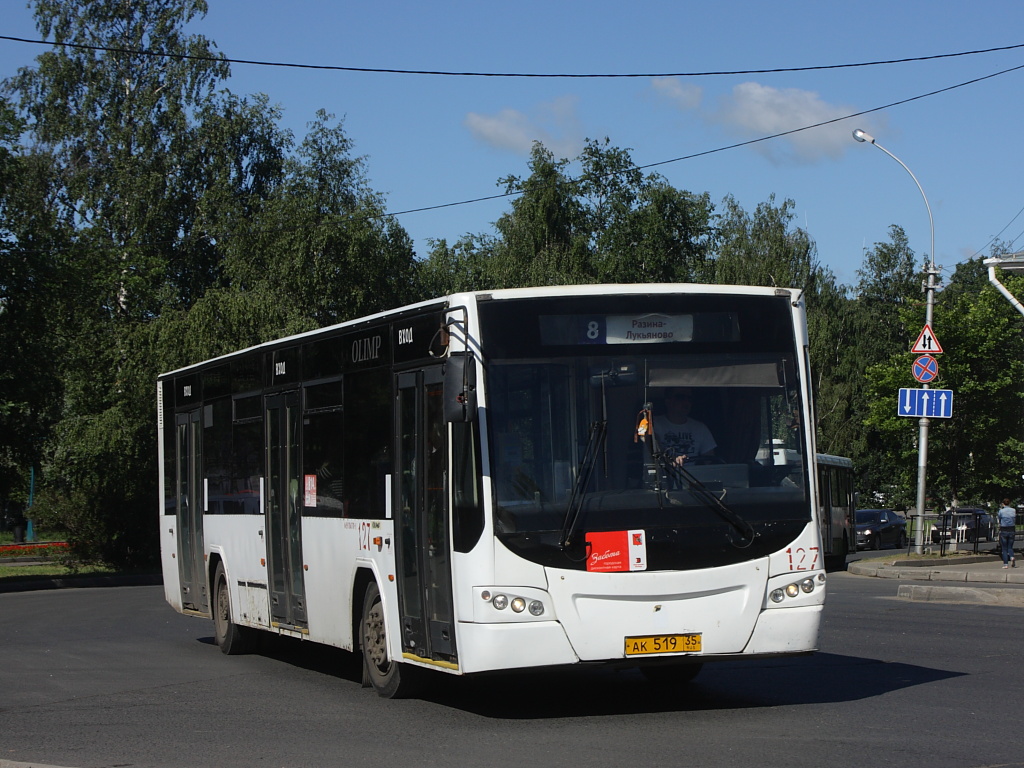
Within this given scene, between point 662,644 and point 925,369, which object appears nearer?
point 662,644

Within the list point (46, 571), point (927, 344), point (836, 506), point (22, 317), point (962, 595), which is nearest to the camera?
point (962, 595)

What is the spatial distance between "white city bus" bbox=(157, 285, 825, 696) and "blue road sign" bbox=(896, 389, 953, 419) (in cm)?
2102

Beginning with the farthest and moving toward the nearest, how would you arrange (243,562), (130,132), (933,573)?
(130,132)
(933,573)
(243,562)

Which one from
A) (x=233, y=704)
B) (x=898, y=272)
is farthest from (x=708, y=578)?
(x=898, y=272)

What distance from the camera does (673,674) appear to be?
441 inches

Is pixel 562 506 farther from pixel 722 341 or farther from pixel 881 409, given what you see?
pixel 881 409

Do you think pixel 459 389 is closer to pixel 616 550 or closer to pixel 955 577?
pixel 616 550

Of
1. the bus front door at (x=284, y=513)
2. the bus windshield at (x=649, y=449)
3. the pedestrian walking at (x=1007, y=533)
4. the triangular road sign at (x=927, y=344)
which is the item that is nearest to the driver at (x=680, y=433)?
the bus windshield at (x=649, y=449)

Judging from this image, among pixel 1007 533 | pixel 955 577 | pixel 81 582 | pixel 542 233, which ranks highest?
pixel 542 233

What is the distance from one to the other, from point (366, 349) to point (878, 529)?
126ft

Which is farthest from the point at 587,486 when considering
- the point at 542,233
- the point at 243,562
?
the point at 542,233

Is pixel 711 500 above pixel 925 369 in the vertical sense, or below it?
below

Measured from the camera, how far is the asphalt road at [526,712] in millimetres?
8047

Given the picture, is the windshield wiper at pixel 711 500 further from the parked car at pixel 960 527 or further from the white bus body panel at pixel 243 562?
the parked car at pixel 960 527
